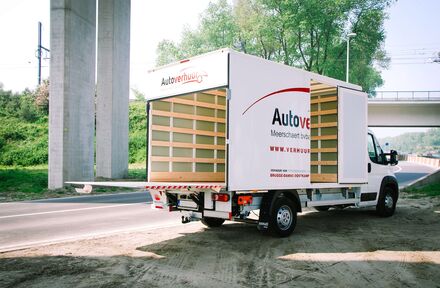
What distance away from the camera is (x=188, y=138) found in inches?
364

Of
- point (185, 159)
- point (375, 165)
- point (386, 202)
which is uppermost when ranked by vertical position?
point (185, 159)

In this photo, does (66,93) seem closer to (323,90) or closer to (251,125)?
(323,90)

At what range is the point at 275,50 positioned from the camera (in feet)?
164

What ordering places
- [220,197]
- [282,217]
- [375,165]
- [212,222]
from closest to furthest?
[220,197] → [282,217] → [212,222] → [375,165]

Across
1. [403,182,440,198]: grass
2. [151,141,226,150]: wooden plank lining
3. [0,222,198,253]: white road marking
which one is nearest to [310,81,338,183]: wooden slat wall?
[151,141,226,150]: wooden plank lining

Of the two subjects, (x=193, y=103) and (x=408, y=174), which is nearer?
(x=193, y=103)

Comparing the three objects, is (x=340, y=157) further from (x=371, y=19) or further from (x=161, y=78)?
(x=371, y=19)

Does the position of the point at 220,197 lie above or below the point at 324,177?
below

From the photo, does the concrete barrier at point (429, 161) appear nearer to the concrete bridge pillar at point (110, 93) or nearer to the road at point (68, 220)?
the concrete bridge pillar at point (110, 93)

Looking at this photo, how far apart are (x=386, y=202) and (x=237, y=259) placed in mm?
6294

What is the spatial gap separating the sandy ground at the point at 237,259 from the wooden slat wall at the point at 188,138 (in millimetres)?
1289

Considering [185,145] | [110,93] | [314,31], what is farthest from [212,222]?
[314,31]

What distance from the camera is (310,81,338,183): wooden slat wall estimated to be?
9992 mm

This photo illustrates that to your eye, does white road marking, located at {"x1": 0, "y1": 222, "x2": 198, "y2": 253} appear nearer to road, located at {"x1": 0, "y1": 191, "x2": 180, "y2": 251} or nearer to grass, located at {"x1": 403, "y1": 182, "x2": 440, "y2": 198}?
road, located at {"x1": 0, "y1": 191, "x2": 180, "y2": 251}
